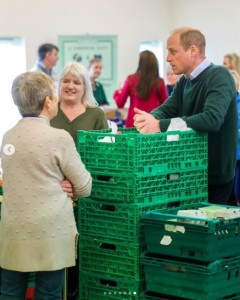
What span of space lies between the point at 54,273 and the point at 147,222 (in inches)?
20.2

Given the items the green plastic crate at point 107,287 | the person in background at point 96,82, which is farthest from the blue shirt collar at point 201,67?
the person in background at point 96,82

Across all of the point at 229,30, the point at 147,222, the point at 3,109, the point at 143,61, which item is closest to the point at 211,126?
the point at 147,222

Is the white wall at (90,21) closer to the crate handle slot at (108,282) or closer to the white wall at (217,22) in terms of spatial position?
the white wall at (217,22)

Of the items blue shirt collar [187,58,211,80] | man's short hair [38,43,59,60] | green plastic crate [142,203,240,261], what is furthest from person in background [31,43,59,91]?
green plastic crate [142,203,240,261]

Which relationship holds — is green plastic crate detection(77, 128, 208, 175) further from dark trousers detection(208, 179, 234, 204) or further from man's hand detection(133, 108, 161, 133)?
dark trousers detection(208, 179, 234, 204)

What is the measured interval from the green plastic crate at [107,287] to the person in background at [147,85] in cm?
380

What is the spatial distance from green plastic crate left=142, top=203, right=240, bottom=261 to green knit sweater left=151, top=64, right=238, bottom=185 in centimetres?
48

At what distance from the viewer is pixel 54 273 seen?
10.5 ft

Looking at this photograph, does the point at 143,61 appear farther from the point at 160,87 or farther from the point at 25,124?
the point at 25,124

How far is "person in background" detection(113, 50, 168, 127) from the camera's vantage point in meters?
7.26

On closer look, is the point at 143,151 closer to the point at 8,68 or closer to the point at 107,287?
the point at 107,287

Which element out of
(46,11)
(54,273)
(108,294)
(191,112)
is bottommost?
(108,294)

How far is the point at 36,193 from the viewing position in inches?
123

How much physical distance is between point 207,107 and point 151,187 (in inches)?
19.7
